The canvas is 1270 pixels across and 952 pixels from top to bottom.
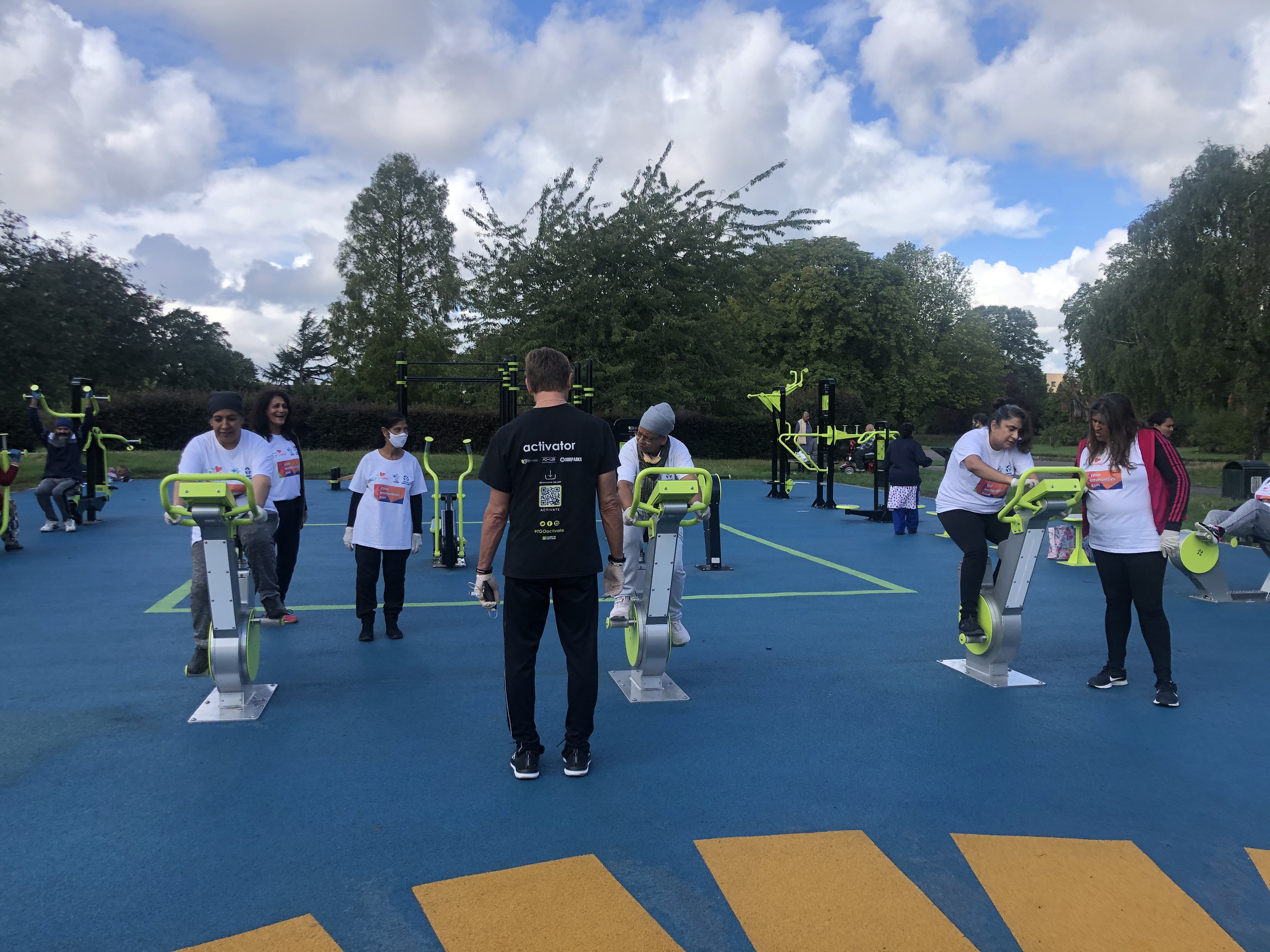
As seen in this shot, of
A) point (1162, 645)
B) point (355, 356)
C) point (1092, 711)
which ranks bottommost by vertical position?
point (1092, 711)

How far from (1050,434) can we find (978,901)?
6432cm

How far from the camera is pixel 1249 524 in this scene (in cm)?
766

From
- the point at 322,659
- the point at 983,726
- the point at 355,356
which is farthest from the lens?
the point at 355,356

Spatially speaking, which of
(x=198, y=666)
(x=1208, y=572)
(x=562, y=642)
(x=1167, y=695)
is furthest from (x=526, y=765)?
(x=1208, y=572)

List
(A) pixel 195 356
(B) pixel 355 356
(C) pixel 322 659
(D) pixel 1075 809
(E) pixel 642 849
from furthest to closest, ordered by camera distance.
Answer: (A) pixel 195 356
(B) pixel 355 356
(C) pixel 322 659
(D) pixel 1075 809
(E) pixel 642 849

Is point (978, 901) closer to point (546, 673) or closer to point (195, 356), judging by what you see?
point (546, 673)

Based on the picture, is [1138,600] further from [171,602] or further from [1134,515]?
[171,602]

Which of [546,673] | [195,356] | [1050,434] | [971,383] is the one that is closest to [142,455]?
[546,673]

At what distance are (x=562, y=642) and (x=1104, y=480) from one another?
3.32 metres

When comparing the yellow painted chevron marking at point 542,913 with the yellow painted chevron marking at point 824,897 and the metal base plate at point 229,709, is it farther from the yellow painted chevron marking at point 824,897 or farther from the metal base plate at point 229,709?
the metal base plate at point 229,709

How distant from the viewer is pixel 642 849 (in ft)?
10.4

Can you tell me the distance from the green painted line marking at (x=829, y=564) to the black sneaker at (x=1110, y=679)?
2.95m

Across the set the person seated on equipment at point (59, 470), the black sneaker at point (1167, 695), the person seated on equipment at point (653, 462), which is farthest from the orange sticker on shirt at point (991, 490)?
the person seated on equipment at point (59, 470)

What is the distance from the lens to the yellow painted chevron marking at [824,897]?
266cm
